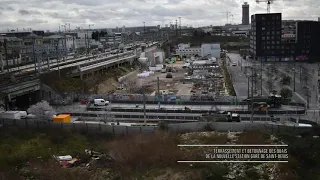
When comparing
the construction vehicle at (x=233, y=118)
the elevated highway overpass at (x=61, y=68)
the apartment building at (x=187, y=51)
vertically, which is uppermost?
the apartment building at (x=187, y=51)

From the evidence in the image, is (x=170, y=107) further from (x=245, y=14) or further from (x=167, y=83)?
(x=245, y=14)

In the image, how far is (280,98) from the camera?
959 cm

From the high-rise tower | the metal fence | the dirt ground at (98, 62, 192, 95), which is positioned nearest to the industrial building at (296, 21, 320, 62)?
the dirt ground at (98, 62, 192, 95)

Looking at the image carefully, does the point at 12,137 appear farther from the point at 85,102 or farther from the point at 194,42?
the point at 194,42

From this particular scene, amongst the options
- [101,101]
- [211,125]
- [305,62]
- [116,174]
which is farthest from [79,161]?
[305,62]

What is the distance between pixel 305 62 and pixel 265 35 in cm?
300

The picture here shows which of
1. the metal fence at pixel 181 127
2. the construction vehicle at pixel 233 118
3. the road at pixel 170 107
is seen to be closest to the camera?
the metal fence at pixel 181 127

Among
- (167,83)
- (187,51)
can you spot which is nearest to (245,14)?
(187,51)

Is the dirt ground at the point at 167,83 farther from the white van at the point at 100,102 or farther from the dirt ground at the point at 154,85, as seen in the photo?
the white van at the point at 100,102

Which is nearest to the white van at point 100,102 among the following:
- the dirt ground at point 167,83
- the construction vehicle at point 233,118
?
the dirt ground at point 167,83

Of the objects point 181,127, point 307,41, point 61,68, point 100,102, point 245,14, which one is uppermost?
point 245,14

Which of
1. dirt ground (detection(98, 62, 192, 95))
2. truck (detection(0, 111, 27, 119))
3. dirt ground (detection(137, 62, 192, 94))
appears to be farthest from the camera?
dirt ground (detection(137, 62, 192, 94))

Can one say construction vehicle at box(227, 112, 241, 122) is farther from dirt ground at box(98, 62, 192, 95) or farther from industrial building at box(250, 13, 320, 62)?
industrial building at box(250, 13, 320, 62)

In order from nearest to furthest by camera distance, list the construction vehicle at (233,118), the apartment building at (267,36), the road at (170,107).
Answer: the construction vehicle at (233,118)
the road at (170,107)
the apartment building at (267,36)
